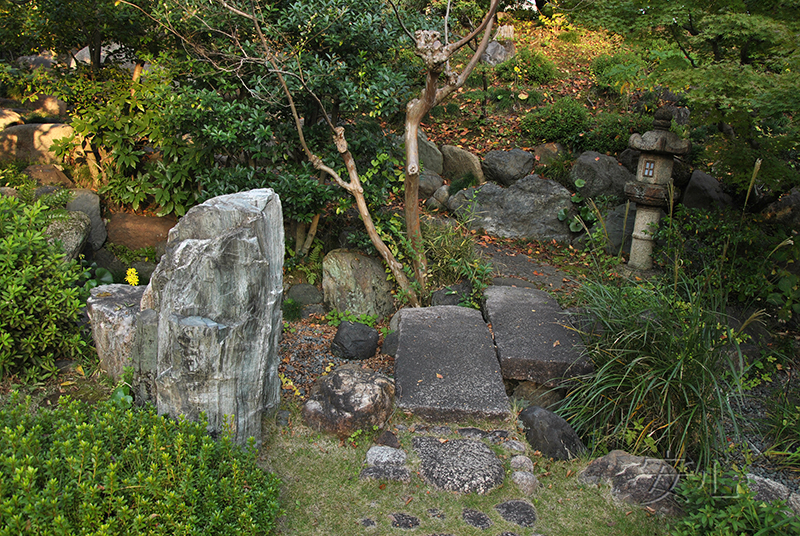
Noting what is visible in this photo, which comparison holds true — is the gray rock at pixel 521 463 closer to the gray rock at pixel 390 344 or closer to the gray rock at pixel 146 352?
the gray rock at pixel 390 344

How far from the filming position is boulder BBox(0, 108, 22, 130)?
6.80 m

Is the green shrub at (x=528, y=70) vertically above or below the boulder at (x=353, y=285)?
above

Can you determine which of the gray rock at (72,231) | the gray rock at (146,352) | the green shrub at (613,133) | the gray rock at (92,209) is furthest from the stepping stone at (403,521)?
the green shrub at (613,133)

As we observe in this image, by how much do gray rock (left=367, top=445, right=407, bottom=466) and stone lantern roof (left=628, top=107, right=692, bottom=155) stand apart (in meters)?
4.89

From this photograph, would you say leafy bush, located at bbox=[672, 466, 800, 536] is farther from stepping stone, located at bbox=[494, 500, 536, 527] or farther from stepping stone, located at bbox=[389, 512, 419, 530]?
stepping stone, located at bbox=[389, 512, 419, 530]

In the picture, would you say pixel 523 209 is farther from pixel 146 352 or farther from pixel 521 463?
pixel 146 352

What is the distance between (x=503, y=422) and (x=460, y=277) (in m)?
2.16

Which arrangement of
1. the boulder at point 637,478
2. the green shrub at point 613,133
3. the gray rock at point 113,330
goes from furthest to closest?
the green shrub at point 613,133 < the gray rock at point 113,330 < the boulder at point 637,478

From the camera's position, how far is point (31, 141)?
665 cm

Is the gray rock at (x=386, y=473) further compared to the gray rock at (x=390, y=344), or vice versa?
the gray rock at (x=390, y=344)

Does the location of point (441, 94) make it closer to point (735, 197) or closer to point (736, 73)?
point (736, 73)

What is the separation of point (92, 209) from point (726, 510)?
6309mm

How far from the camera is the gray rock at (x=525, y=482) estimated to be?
11.5ft

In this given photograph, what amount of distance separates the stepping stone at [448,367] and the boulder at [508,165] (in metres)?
3.51
